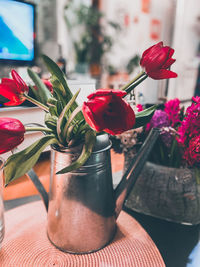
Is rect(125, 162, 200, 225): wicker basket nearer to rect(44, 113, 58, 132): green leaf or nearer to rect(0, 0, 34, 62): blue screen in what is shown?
rect(44, 113, 58, 132): green leaf

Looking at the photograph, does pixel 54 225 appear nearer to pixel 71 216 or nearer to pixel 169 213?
pixel 71 216

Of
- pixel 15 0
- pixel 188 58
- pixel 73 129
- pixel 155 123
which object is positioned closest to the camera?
pixel 73 129

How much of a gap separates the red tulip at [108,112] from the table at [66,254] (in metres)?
0.25

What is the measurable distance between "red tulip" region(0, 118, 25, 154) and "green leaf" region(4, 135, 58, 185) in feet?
0.09

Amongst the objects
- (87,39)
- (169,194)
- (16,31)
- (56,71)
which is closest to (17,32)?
(16,31)

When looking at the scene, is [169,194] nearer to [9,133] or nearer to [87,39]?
[9,133]

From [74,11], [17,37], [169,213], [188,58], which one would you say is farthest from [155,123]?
[188,58]

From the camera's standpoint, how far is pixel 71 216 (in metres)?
0.35

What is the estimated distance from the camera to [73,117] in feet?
0.95

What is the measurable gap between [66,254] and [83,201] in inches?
4.2

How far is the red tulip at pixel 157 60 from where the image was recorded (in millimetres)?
282

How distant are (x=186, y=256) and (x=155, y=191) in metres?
0.13

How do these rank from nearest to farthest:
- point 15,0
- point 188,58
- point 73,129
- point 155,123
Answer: point 73,129 < point 155,123 < point 15,0 < point 188,58

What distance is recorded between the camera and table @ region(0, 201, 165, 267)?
357 mm
